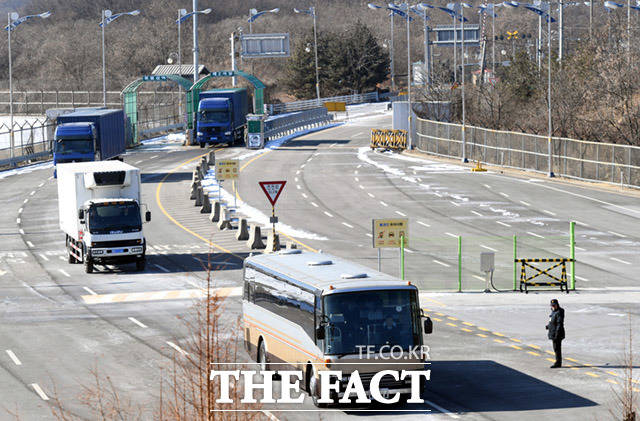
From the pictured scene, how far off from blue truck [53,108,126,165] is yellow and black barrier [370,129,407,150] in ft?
81.4

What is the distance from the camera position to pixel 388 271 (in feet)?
115

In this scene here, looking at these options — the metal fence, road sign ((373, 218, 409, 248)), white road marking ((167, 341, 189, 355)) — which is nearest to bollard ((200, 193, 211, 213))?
road sign ((373, 218, 409, 248))

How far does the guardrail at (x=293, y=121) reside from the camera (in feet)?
296

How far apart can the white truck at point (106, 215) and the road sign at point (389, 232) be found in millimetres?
9176

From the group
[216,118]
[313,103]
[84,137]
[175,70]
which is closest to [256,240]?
[84,137]

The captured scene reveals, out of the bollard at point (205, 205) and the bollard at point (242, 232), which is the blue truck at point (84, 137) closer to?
the bollard at point (205, 205)

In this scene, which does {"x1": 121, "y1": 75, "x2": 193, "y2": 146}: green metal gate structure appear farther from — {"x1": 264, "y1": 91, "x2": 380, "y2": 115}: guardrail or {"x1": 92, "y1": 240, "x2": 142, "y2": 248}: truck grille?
{"x1": 92, "y1": 240, "x2": 142, "y2": 248}: truck grille

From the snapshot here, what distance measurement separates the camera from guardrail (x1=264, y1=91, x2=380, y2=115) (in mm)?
120500

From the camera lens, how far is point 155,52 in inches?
6855

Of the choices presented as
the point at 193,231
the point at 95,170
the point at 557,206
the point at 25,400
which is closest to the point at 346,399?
the point at 25,400

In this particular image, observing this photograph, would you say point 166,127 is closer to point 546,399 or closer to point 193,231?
point 193,231

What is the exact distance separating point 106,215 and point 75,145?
26.8 metres

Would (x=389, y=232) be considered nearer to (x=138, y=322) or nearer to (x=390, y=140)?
(x=138, y=322)

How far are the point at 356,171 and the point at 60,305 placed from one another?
3825cm
